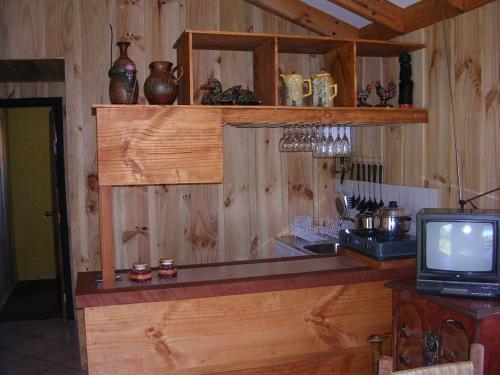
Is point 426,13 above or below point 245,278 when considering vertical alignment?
above

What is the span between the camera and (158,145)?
258 centimetres

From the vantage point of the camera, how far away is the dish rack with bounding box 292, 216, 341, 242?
3.92m

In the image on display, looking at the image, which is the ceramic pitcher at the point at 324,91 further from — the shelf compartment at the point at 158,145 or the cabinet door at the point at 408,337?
the cabinet door at the point at 408,337

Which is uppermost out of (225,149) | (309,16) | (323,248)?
(309,16)

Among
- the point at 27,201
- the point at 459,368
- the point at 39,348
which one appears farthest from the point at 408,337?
the point at 27,201

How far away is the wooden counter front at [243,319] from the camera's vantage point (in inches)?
93.5

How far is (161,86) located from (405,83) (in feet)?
4.88

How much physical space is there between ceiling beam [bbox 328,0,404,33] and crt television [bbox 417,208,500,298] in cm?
143

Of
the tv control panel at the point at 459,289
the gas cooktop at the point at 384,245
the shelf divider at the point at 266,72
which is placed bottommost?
the tv control panel at the point at 459,289

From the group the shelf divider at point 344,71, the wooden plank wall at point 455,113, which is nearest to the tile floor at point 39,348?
the shelf divider at point 344,71

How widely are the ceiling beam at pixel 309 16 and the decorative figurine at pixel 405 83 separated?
65cm

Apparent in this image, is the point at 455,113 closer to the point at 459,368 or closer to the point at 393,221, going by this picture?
the point at 393,221

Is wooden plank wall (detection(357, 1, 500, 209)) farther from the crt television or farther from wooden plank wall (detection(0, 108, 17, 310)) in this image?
wooden plank wall (detection(0, 108, 17, 310))

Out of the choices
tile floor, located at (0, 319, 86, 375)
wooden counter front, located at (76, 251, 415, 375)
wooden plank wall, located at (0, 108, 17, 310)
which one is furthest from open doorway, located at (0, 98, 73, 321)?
wooden counter front, located at (76, 251, 415, 375)
